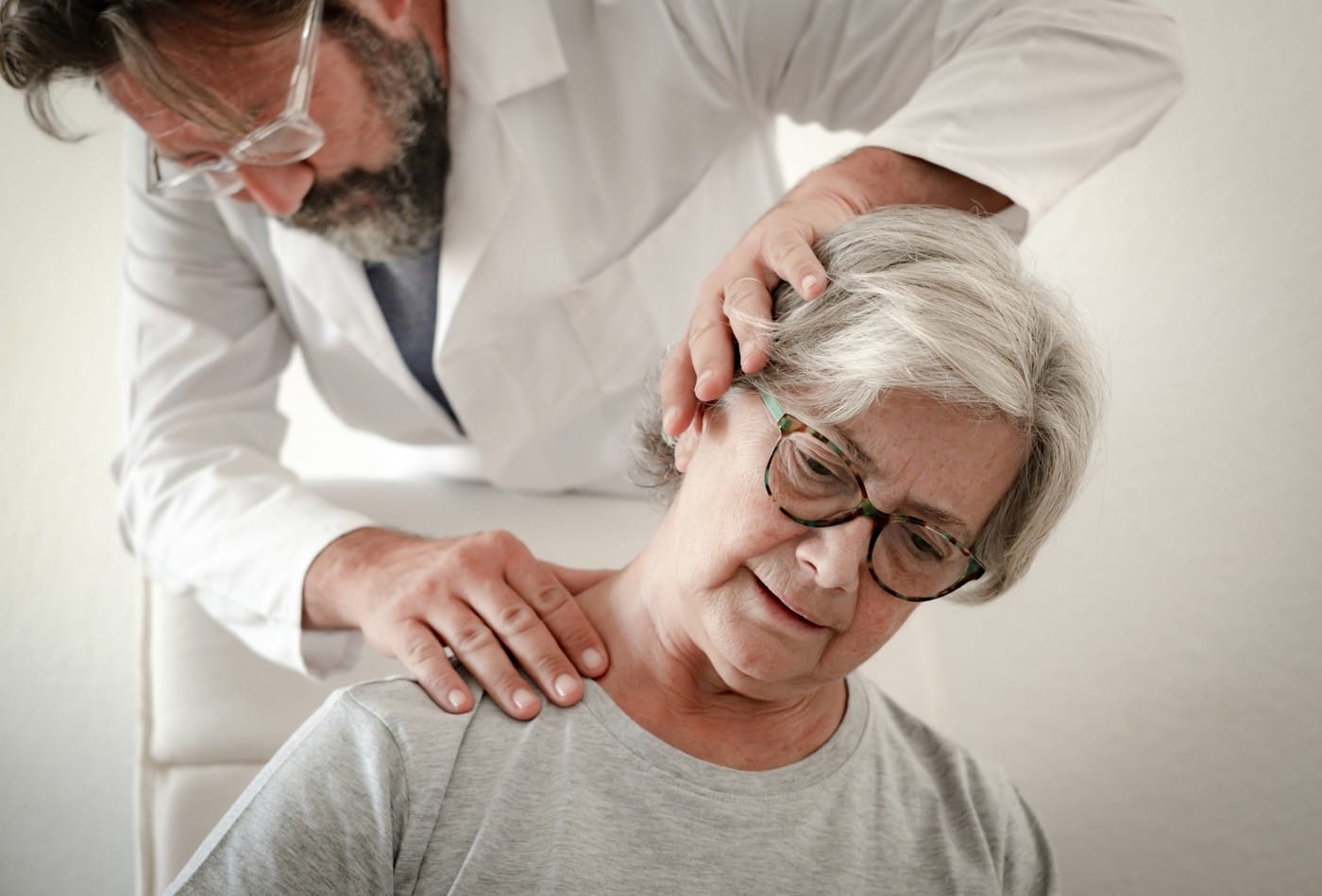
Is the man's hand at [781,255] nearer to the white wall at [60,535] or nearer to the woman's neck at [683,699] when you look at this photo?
the woman's neck at [683,699]

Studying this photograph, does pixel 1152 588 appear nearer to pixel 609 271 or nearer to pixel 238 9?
pixel 609 271

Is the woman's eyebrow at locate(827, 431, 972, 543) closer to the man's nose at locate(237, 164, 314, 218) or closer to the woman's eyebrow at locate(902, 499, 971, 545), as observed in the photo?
the woman's eyebrow at locate(902, 499, 971, 545)

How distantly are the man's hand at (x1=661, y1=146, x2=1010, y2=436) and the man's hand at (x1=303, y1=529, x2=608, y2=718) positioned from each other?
30cm

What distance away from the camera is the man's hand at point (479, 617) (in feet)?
3.97

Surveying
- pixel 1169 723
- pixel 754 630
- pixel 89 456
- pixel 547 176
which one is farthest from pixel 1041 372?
pixel 89 456

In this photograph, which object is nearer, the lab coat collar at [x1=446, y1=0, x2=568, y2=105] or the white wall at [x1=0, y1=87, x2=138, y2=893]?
the lab coat collar at [x1=446, y1=0, x2=568, y2=105]

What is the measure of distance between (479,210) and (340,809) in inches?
33.9

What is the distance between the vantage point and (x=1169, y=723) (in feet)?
5.87

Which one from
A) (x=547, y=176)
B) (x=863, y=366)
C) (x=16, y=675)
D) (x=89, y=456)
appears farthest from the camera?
(x=89, y=456)

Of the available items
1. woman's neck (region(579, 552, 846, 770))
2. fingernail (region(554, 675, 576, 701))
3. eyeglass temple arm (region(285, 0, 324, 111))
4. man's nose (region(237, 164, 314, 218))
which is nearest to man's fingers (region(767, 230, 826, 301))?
woman's neck (region(579, 552, 846, 770))

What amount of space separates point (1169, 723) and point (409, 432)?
1.32 m

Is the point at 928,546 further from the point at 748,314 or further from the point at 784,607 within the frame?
the point at 748,314

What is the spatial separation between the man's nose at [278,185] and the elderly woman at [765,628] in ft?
2.14

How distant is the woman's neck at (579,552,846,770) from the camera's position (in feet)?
4.07
